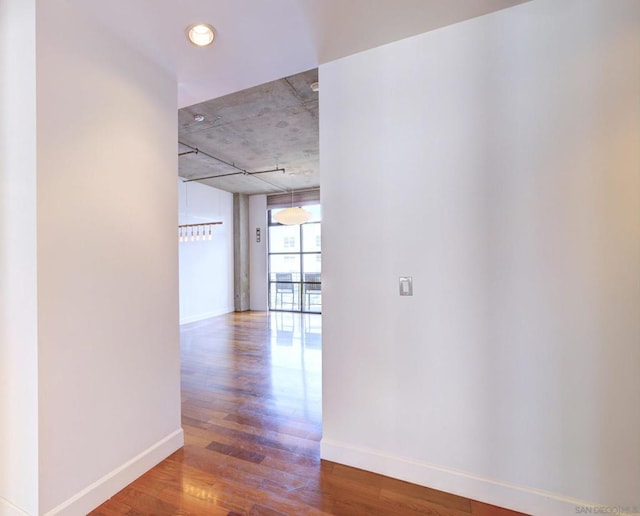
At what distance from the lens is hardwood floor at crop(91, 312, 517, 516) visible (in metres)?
1.62

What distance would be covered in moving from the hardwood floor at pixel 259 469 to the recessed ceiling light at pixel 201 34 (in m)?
2.71

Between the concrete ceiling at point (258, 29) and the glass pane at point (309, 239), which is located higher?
the concrete ceiling at point (258, 29)

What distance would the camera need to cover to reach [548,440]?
1.53m

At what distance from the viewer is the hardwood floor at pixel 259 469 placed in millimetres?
1615

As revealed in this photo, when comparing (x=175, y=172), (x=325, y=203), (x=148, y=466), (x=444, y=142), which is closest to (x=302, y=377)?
(x=148, y=466)

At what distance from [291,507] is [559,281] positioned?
73.1 inches

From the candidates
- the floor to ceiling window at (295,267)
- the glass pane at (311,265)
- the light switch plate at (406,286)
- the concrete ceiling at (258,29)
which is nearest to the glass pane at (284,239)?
the floor to ceiling window at (295,267)

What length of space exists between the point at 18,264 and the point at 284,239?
6867mm

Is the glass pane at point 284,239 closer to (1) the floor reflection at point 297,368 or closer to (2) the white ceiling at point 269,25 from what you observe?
(1) the floor reflection at point 297,368

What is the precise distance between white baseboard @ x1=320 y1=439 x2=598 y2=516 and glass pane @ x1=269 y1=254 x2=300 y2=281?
631 centimetres

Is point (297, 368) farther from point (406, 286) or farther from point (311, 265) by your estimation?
point (311, 265)

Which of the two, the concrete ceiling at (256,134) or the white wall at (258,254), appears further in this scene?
the white wall at (258,254)

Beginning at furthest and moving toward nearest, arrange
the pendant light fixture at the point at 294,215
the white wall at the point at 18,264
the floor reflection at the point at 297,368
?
the pendant light fixture at the point at 294,215
the floor reflection at the point at 297,368
the white wall at the point at 18,264

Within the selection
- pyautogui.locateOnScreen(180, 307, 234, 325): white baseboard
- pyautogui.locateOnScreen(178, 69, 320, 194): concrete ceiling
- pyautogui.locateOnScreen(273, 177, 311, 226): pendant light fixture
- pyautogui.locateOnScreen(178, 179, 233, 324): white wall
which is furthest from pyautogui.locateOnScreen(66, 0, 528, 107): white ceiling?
pyautogui.locateOnScreen(180, 307, 234, 325): white baseboard
